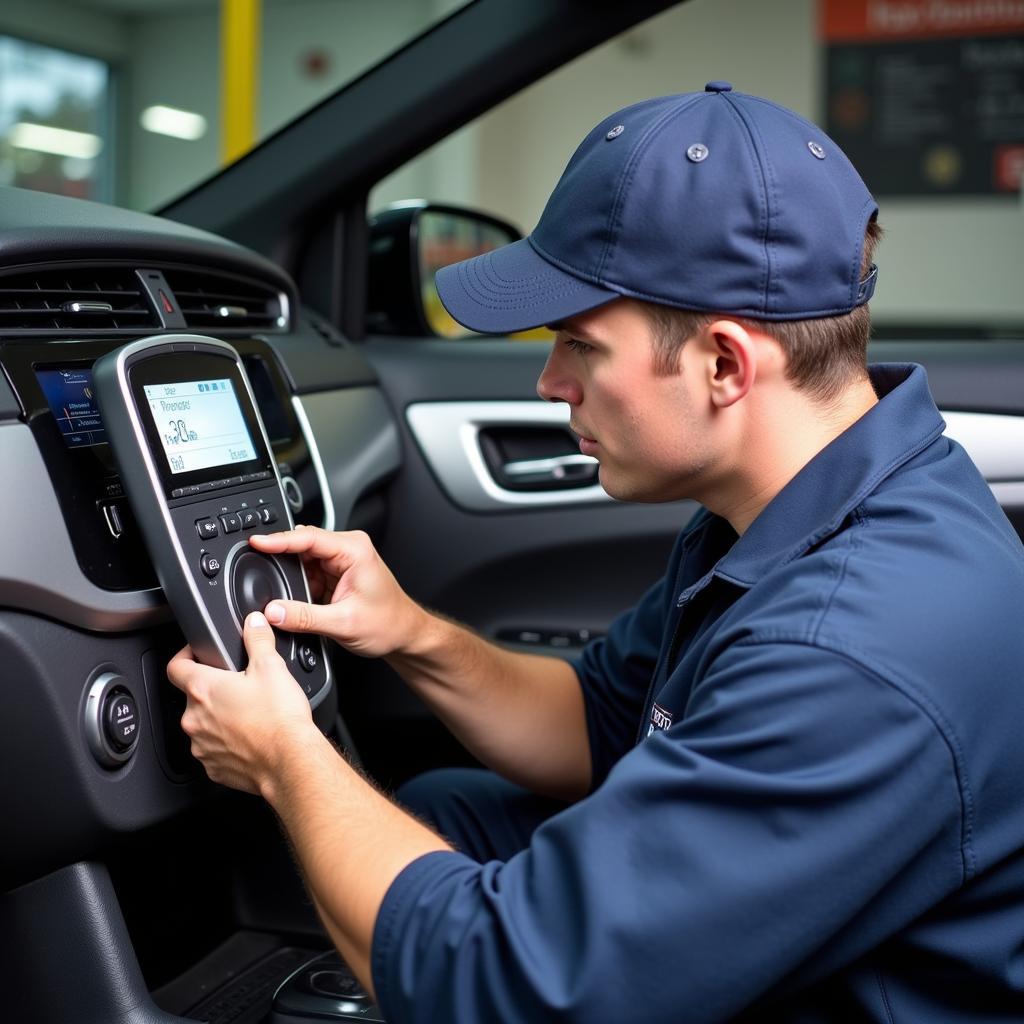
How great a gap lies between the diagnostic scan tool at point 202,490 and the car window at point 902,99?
16.7 feet

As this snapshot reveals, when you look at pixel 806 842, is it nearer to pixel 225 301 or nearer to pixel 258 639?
pixel 258 639

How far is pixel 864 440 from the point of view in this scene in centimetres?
94

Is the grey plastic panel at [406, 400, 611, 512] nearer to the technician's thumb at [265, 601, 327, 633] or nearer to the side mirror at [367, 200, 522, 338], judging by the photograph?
the side mirror at [367, 200, 522, 338]

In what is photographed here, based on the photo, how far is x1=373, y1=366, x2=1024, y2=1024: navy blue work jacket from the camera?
737 mm

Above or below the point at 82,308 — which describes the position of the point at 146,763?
below

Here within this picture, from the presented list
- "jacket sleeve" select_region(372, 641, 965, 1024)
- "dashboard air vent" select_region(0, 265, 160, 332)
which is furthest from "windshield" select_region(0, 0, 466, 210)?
"jacket sleeve" select_region(372, 641, 965, 1024)

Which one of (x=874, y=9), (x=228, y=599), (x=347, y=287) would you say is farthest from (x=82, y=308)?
(x=874, y=9)

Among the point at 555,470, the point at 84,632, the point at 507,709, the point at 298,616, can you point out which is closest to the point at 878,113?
the point at 555,470

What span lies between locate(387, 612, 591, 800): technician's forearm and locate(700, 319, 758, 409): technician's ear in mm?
450

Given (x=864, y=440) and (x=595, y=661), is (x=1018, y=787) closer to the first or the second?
(x=864, y=440)

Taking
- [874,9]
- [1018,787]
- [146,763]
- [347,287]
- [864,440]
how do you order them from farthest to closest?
1. [874,9]
2. [347,287]
3. [146,763]
4. [864,440]
5. [1018,787]

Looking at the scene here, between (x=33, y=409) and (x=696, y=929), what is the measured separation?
0.64 m

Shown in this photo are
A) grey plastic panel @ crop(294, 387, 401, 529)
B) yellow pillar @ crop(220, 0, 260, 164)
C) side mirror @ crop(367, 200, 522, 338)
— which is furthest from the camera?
yellow pillar @ crop(220, 0, 260, 164)

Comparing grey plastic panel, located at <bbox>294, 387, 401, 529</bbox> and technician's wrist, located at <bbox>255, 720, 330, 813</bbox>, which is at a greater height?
grey plastic panel, located at <bbox>294, 387, 401, 529</bbox>
